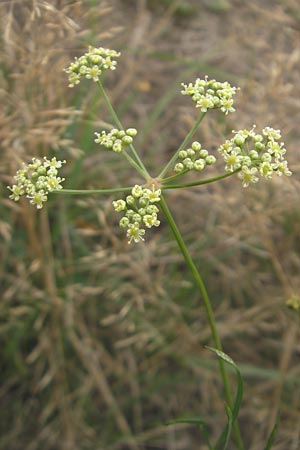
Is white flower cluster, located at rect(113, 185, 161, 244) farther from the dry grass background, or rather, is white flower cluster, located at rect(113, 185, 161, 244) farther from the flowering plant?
the dry grass background

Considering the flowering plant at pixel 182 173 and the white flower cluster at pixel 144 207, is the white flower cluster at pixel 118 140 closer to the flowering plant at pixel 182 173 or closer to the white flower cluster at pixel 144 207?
the flowering plant at pixel 182 173

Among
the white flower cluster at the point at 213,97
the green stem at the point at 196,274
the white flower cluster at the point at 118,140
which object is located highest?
the white flower cluster at the point at 213,97

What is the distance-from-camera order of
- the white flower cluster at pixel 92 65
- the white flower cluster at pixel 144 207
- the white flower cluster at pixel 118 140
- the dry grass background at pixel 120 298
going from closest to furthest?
1. the white flower cluster at pixel 144 207
2. the white flower cluster at pixel 118 140
3. the white flower cluster at pixel 92 65
4. the dry grass background at pixel 120 298

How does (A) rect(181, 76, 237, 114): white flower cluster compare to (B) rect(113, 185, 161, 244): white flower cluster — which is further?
(A) rect(181, 76, 237, 114): white flower cluster

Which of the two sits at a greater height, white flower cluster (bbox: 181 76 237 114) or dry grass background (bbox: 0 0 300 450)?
white flower cluster (bbox: 181 76 237 114)

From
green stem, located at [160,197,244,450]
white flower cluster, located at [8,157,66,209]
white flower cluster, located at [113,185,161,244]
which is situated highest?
white flower cluster, located at [8,157,66,209]

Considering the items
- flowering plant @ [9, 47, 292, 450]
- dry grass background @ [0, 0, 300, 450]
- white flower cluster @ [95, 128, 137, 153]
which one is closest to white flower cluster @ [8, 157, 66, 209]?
flowering plant @ [9, 47, 292, 450]

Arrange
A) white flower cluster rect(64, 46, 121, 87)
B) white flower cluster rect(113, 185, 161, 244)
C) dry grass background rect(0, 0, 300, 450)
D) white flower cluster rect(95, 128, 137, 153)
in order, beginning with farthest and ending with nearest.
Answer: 1. dry grass background rect(0, 0, 300, 450)
2. white flower cluster rect(64, 46, 121, 87)
3. white flower cluster rect(95, 128, 137, 153)
4. white flower cluster rect(113, 185, 161, 244)

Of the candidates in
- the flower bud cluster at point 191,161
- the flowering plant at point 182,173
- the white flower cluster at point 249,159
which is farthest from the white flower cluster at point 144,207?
the white flower cluster at point 249,159

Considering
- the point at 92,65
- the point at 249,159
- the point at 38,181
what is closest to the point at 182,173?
the point at 249,159

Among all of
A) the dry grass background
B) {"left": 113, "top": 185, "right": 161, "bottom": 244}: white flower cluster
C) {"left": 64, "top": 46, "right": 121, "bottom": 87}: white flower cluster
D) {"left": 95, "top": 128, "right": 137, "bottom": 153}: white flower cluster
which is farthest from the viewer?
the dry grass background
